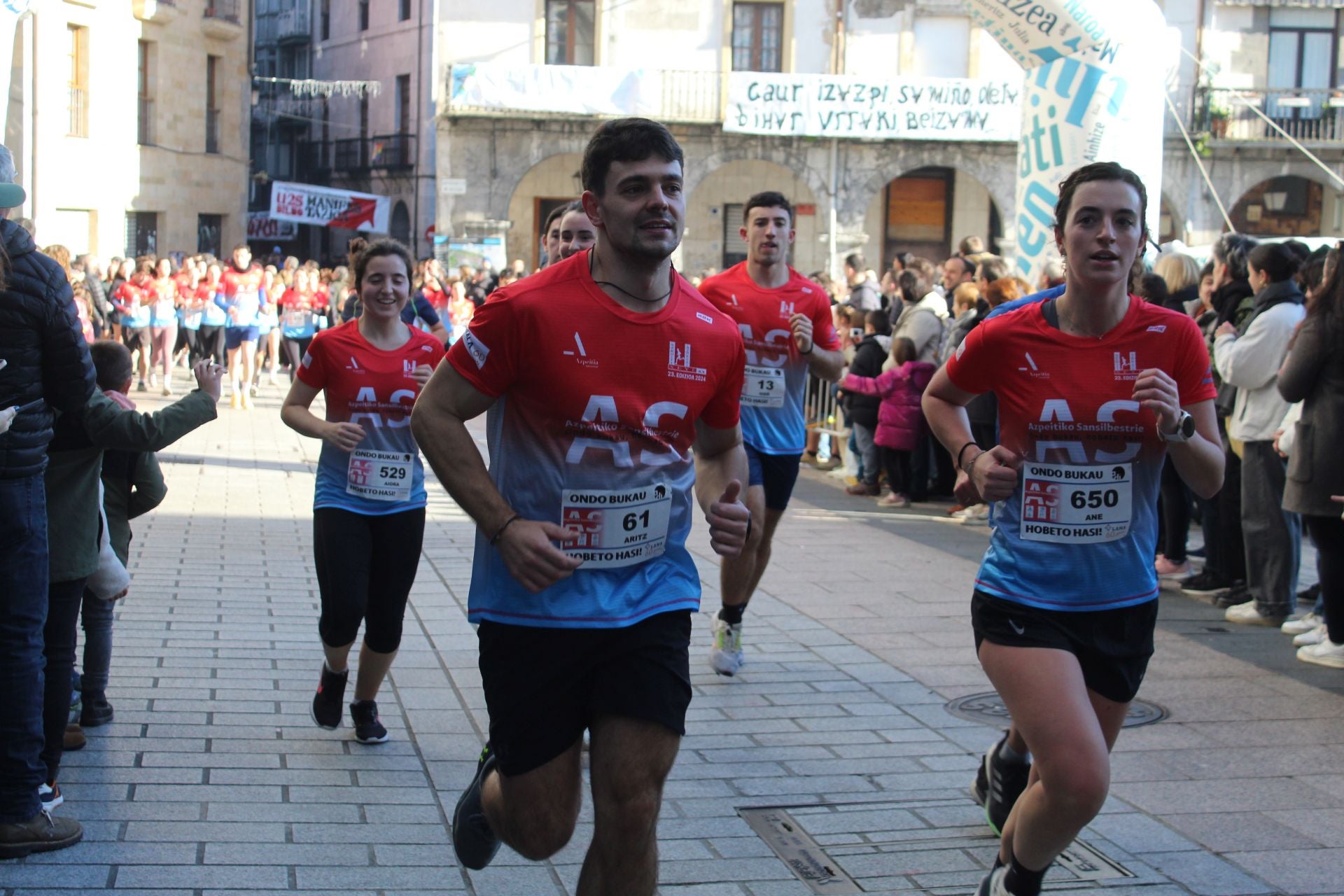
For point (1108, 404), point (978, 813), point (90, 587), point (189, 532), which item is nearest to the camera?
point (1108, 404)

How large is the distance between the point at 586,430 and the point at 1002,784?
1.91 m

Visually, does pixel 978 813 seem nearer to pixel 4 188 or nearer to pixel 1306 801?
pixel 1306 801

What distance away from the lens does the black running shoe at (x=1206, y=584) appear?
9172mm

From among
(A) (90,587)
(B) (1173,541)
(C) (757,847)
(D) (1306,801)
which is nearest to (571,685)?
(C) (757,847)

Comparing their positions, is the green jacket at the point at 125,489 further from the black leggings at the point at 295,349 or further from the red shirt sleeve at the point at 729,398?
the black leggings at the point at 295,349

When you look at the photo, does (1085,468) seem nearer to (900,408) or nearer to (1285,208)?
(900,408)

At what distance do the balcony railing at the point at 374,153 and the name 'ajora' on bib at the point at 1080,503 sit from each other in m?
42.9

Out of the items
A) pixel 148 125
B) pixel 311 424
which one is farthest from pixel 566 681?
pixel 148 125

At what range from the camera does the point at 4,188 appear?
4340 millimetres

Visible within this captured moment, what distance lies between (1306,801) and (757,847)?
6.53ft

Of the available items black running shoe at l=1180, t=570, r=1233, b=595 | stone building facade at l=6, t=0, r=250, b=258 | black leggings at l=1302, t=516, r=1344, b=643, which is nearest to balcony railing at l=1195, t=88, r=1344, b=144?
stone building facade at l=6, t=0, r=250, b=258

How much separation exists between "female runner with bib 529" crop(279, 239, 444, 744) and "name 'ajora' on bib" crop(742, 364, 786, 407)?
5.49ft

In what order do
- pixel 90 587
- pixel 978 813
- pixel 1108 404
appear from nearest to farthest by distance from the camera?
1. pixel 1108 404
2. pixel 978 813
3. pixel 90 587

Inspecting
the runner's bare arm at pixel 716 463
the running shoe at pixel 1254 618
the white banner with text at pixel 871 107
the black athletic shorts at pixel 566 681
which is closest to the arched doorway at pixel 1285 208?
the white banner with text at pixel 871 107
